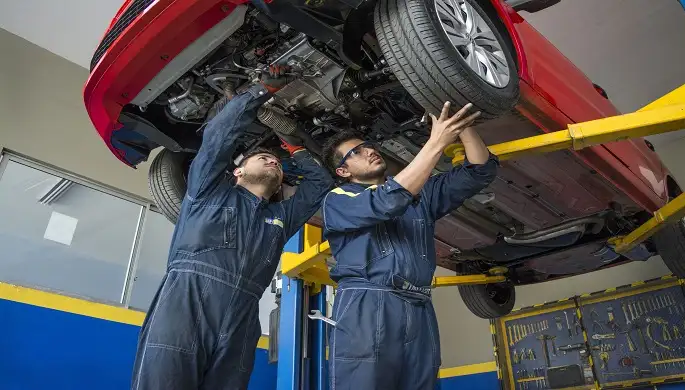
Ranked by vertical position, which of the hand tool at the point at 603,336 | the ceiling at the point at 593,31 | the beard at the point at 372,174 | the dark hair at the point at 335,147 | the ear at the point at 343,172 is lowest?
the hand tool at the point at 603,336

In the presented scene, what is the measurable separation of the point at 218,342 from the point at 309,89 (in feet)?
3.06

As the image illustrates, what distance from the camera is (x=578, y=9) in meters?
3.62

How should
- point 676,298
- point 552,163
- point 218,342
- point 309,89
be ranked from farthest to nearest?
1. point 676,298
2. point 552,163
3. point 309,89
4. point 218,342

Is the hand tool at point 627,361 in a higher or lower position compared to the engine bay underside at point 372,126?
lower

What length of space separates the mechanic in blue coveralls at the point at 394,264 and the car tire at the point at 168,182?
2.93 ft

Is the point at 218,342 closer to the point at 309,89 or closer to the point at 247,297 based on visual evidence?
the point at 247,297

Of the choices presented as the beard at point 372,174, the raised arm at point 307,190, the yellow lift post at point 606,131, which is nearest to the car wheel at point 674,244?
the yellow lift post at point 606,131

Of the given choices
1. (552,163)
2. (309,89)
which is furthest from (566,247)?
(309,89)

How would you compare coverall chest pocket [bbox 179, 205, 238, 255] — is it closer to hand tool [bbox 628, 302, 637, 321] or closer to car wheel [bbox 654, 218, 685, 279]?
car wheel [bbox 654, 218, 685, 279]

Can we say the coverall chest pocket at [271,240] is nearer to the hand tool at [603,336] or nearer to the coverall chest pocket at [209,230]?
the coverall chest pocket at [209,230]

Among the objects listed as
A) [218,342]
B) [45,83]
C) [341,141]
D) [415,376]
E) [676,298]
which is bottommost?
[415,376]

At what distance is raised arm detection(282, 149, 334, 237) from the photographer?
76.8 inches

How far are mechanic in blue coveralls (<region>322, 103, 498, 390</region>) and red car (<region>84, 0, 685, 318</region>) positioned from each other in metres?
0.20

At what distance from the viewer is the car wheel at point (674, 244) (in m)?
2.67
